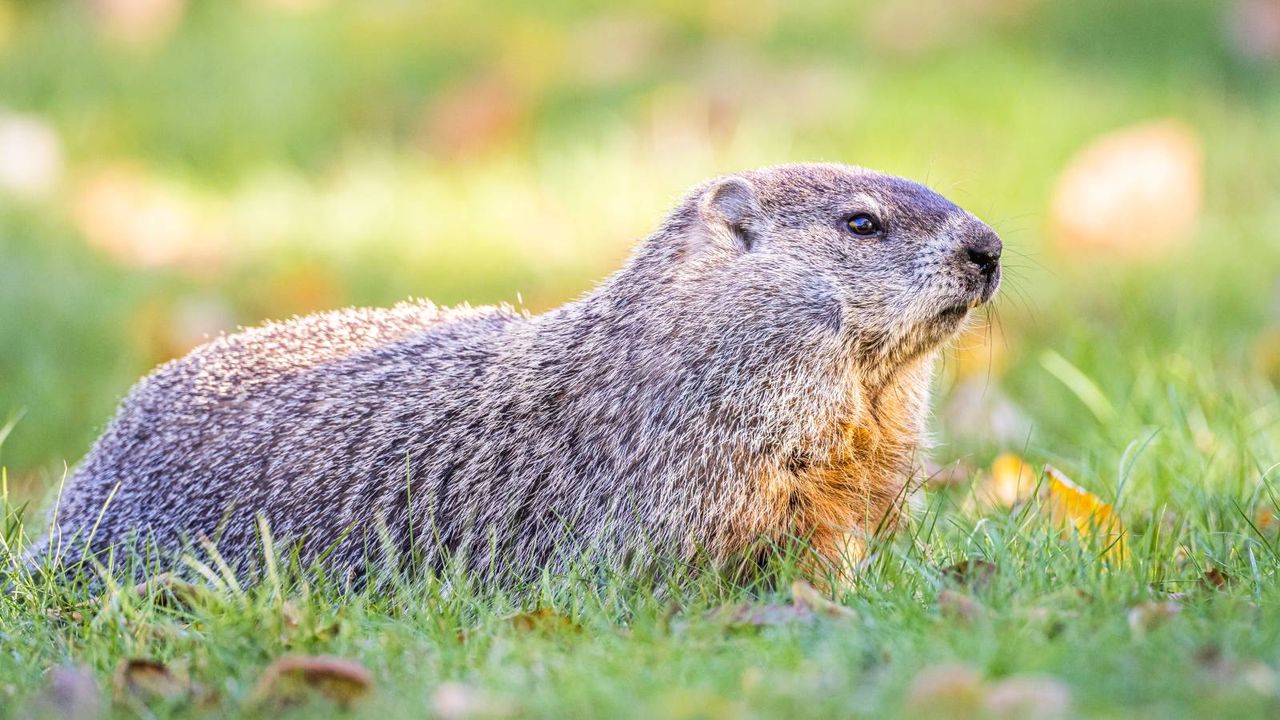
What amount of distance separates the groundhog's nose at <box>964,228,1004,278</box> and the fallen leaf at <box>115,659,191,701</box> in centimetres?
230

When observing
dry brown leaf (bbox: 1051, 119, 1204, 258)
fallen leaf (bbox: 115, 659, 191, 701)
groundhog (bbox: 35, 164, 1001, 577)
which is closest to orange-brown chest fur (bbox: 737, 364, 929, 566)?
groundhog (bbox: 35, 164, 1001, 577)

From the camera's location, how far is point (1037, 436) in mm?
5707

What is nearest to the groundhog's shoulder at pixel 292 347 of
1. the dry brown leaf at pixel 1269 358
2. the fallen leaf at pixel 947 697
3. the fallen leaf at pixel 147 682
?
the fallen leaf at pixel 147 682

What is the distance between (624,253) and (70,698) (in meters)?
4.84

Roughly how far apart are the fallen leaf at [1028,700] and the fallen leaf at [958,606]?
49 centimetres

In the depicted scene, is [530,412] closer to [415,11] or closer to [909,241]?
[909,241]

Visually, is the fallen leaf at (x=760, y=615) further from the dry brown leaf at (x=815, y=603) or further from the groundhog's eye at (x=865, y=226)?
the groundhog's eye at (x=865, y=226)

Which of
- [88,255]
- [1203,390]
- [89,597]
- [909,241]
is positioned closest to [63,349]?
[88,255]

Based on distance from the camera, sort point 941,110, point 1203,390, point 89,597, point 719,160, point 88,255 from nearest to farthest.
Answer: point 89,597 < point 1203,390 < point 88,255 < point 719,160 < point 941,110

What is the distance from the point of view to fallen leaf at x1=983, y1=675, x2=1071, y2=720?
8.43 ft

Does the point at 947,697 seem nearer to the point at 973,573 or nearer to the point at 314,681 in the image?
the point at 973,573

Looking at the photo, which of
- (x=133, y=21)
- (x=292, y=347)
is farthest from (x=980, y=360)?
(x=133, y=21)

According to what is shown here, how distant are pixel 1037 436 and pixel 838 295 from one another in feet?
6.42

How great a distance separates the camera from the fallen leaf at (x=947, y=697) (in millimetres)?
2598
